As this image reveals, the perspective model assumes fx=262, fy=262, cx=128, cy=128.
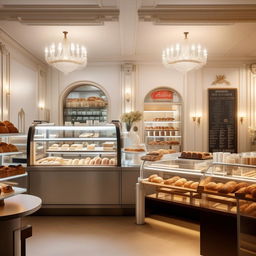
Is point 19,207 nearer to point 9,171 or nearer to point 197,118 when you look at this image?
point 9,171

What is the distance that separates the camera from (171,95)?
8.26 metres

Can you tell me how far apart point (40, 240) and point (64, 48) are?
366 centimetres

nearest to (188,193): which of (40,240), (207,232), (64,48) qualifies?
(207,232)

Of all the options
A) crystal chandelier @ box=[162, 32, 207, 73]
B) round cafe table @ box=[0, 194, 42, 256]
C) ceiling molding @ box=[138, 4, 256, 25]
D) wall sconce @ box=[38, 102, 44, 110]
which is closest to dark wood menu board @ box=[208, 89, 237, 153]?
crystal chandelier @ box=[162, 32, 207, 73]

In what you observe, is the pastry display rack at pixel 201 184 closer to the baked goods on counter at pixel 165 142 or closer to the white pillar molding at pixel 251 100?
the baked goods on counter at pixel 165 142

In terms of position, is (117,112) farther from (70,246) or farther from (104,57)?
(70,246)

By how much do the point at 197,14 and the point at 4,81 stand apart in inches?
163

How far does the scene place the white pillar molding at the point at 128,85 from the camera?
8016 mm

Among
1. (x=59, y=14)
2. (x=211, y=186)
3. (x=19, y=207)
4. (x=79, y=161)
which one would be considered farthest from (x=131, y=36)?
(x=19, y=207)

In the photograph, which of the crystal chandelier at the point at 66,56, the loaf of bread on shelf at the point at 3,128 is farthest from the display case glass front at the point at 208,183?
the crystal chandelier at the point at 66,56

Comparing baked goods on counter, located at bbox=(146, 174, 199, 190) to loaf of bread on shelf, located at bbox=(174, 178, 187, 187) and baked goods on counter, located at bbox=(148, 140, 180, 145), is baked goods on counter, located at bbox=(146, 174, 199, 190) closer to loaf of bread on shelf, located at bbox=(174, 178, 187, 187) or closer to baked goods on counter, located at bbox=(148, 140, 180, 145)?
loaf of bread on shelf, located at bbox=(174, 178, 187, 187)

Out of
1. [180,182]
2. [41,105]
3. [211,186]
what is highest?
[41,105]

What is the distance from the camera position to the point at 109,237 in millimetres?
3424

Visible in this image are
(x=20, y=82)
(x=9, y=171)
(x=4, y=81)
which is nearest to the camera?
(x=9, y=171)
